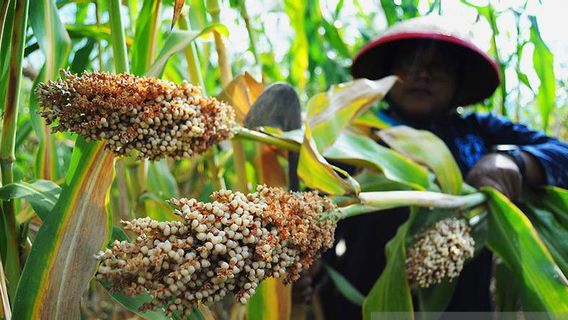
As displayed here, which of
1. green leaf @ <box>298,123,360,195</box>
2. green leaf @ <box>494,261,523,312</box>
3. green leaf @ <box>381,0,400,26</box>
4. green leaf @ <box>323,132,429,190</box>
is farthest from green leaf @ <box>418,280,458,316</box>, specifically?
green leaf @ <box>381,0,400,26</box>

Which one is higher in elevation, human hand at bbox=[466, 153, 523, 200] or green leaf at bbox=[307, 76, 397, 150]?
green leaf at bbox=[307, 76, 397, 150]

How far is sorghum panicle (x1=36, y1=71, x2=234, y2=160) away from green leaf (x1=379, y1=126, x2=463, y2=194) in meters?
0.57

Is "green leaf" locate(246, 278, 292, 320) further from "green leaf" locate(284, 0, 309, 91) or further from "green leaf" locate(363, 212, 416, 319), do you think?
"green leaf" locate(284, 0, 309, 91)

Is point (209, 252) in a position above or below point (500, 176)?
above

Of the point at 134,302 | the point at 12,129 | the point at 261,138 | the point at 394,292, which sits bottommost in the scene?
the point at 394,292

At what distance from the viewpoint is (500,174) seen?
116 centimetres

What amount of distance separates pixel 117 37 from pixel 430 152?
0.64 m

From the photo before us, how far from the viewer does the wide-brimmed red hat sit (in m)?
1.38

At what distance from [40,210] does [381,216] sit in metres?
0.98

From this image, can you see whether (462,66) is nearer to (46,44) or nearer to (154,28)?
(154,28)

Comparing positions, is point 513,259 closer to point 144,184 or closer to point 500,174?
point 500,174

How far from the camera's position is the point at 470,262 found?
144 centimetres

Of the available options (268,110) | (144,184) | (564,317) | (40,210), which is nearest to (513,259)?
(564,317)

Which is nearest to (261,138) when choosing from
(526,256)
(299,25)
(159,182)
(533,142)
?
(159,182)
